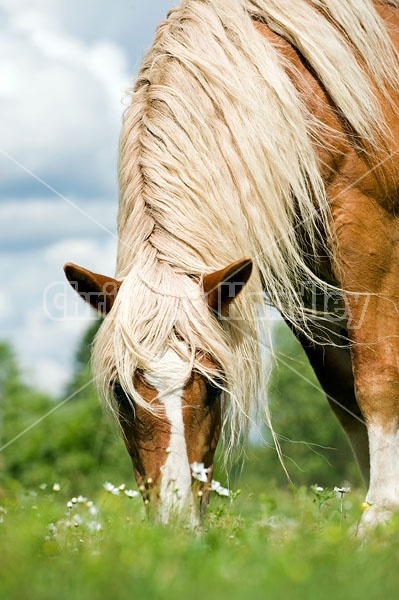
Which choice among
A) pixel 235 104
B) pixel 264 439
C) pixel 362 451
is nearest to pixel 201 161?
pixel 235 104

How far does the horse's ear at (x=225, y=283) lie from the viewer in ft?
12.9

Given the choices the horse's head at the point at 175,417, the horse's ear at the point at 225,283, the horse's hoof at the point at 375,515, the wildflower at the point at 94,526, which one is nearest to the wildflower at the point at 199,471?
the horse's head at the point at 175,417

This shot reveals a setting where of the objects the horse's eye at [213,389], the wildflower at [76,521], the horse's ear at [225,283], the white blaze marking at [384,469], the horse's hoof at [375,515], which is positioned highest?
the horse's ear at [225,283]

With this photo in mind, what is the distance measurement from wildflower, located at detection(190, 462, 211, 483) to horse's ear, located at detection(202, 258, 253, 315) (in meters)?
0.83

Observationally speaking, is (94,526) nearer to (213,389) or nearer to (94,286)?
(213,389)

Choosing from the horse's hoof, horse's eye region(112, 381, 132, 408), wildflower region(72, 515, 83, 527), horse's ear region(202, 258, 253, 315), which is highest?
horse's ear region(202, 258, 253, 315)

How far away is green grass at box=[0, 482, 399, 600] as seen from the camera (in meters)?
2.22

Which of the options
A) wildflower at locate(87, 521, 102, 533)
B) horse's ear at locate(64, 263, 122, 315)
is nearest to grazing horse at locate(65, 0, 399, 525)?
horse's ear at locate(64, 263, 122, 315)

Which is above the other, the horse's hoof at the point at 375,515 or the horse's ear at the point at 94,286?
the horse's ear at the point at 94,286

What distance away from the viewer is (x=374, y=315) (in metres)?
4.72

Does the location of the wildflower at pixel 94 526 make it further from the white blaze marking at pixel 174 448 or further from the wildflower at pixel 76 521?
the white blaze marking at pixel 174 448

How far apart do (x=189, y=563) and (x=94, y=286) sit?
77.0 inches

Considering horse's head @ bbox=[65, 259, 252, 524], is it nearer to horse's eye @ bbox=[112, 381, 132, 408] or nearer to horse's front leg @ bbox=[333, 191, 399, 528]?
horse's eye @ bbox=[112, 381, 132, 408]

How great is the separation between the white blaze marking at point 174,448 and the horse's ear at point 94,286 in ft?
1.67
